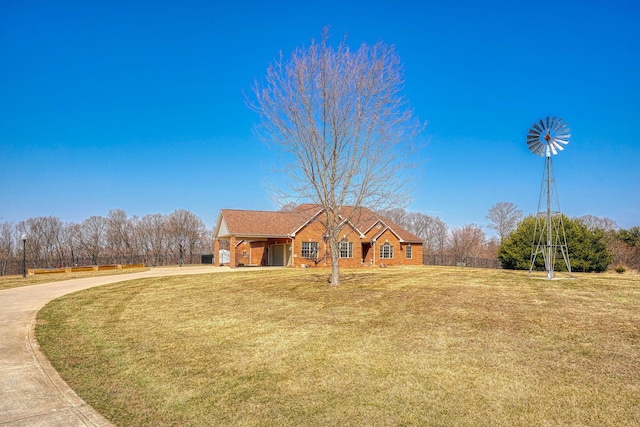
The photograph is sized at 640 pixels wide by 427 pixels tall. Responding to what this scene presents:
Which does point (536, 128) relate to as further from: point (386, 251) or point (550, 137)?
point (386, 251)

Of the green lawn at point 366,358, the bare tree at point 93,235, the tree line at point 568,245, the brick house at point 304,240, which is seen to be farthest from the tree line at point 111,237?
the green lawn at point 366,358

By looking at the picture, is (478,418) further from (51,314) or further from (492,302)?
(51,314)

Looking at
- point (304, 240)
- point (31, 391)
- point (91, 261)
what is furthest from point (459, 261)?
point (31, 391)

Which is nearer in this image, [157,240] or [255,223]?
[255,223]

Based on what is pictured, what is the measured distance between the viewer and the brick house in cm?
3238

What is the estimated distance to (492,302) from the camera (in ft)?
34.8

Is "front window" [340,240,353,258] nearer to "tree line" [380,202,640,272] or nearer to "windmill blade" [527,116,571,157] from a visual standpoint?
"tree line" [380,202,640,272]

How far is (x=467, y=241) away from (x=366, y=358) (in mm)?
66366

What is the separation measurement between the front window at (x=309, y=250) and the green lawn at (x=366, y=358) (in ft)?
64.3

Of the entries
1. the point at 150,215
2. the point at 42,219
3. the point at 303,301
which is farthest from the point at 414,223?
the point at 303,301

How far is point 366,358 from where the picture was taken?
7043mm

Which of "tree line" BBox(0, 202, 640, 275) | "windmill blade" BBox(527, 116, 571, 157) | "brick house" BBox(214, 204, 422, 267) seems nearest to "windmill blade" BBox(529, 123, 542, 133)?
"windmill blade" BBox(527, 116, 571, 157)

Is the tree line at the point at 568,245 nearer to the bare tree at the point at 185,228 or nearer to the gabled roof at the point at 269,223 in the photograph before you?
the gabled roof at the point at 269,223

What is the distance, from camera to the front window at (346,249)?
33812 mm
